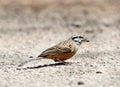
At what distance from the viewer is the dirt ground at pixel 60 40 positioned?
1174cm

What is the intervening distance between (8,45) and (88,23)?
22.6ft

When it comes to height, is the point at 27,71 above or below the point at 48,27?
below

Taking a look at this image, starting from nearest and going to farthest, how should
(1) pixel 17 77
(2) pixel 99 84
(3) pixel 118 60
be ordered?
(2) pixel 99 84 → (1) pixel 17 77 → (3) pixel 118 60

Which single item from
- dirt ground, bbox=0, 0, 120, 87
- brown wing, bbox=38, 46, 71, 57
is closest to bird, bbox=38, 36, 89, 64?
brown wing, bbox=38, 46, 71, 57

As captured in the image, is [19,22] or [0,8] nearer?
[19,22]

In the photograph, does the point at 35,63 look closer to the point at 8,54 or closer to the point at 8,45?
the point at 8,54

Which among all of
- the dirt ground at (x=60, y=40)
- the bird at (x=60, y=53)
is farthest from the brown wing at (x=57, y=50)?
the dirt ground at (x=60, y=40)

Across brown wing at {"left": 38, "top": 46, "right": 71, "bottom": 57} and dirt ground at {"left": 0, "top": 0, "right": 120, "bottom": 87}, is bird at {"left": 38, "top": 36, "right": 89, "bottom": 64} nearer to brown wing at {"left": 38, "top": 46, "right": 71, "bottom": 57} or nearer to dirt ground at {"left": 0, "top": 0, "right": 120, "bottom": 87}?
brown wing at {"left": 38, "top": 46, "right": 71, "bottom": 57}

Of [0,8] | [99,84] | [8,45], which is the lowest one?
[99,84]

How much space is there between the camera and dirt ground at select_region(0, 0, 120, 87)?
11.7 m

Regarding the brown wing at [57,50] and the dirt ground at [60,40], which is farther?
the brown wing at [57,50]

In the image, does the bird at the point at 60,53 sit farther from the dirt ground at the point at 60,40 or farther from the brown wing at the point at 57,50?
the dirt ground at the point at 60,40

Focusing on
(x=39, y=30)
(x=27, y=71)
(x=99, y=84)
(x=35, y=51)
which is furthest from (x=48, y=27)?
(x=99, y=84)

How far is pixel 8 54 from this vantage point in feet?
52.8
